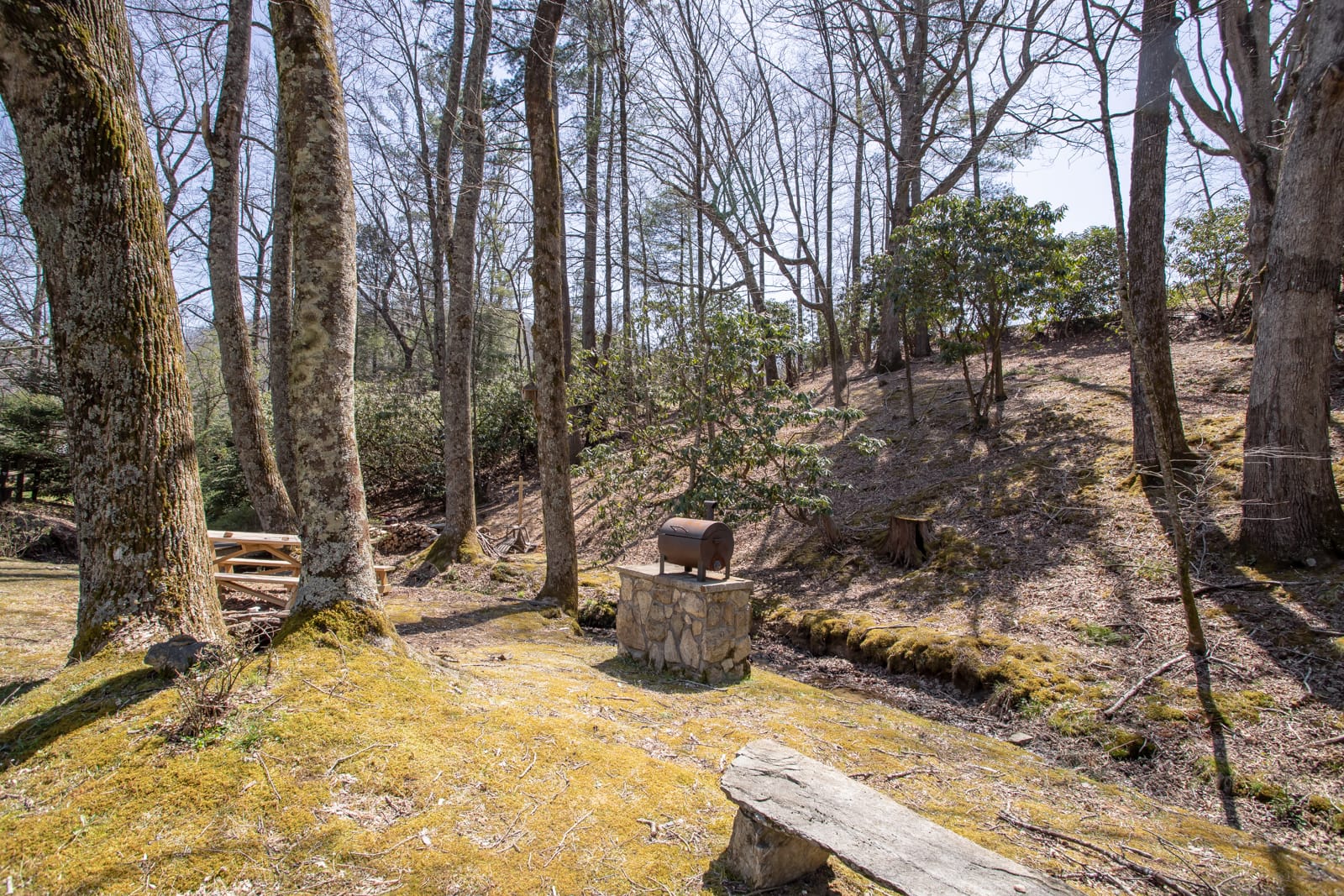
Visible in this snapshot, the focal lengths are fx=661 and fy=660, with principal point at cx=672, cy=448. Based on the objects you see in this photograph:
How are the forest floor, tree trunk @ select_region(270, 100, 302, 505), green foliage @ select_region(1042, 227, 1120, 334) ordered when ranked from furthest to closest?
green foliage @ select_region(1042, 227, 1120, 334)
tree trunk @ select_region(270, 100, 302, 505)
the forest floor

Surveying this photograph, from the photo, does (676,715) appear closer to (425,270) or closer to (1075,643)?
(1075,643)

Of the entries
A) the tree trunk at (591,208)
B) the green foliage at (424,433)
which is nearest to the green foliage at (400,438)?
the green foliage at (424,433)

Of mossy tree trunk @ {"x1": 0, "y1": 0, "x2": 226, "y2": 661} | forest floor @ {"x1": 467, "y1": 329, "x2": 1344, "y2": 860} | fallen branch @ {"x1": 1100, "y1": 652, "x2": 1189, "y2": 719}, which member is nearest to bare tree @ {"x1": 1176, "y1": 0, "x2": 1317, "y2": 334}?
forest floor @ {"x1": 467, "y1": 329, "x2": 1344, "y2": 860}

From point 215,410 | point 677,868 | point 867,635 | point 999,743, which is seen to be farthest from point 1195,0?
point 215,410

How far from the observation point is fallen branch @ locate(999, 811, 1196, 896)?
2.45m

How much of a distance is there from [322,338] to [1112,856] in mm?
4289

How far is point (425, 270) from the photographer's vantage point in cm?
2339

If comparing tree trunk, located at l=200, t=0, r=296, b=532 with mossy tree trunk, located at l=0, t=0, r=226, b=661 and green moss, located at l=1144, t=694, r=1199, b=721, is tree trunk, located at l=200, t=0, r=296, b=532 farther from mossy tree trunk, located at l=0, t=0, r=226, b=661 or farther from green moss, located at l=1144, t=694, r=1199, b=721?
green moss, located at l=1144, t=694, r=1199, b=721

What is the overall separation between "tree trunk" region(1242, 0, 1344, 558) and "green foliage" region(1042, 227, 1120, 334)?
7.47m

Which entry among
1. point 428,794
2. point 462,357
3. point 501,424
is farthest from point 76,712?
point 501,424

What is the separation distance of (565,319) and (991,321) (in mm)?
9081

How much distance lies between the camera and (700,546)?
4918mm

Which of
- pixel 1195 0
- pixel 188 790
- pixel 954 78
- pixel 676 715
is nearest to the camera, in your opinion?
pixel 188 790

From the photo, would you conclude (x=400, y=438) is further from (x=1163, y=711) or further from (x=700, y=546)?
(x=1163, y=711)
